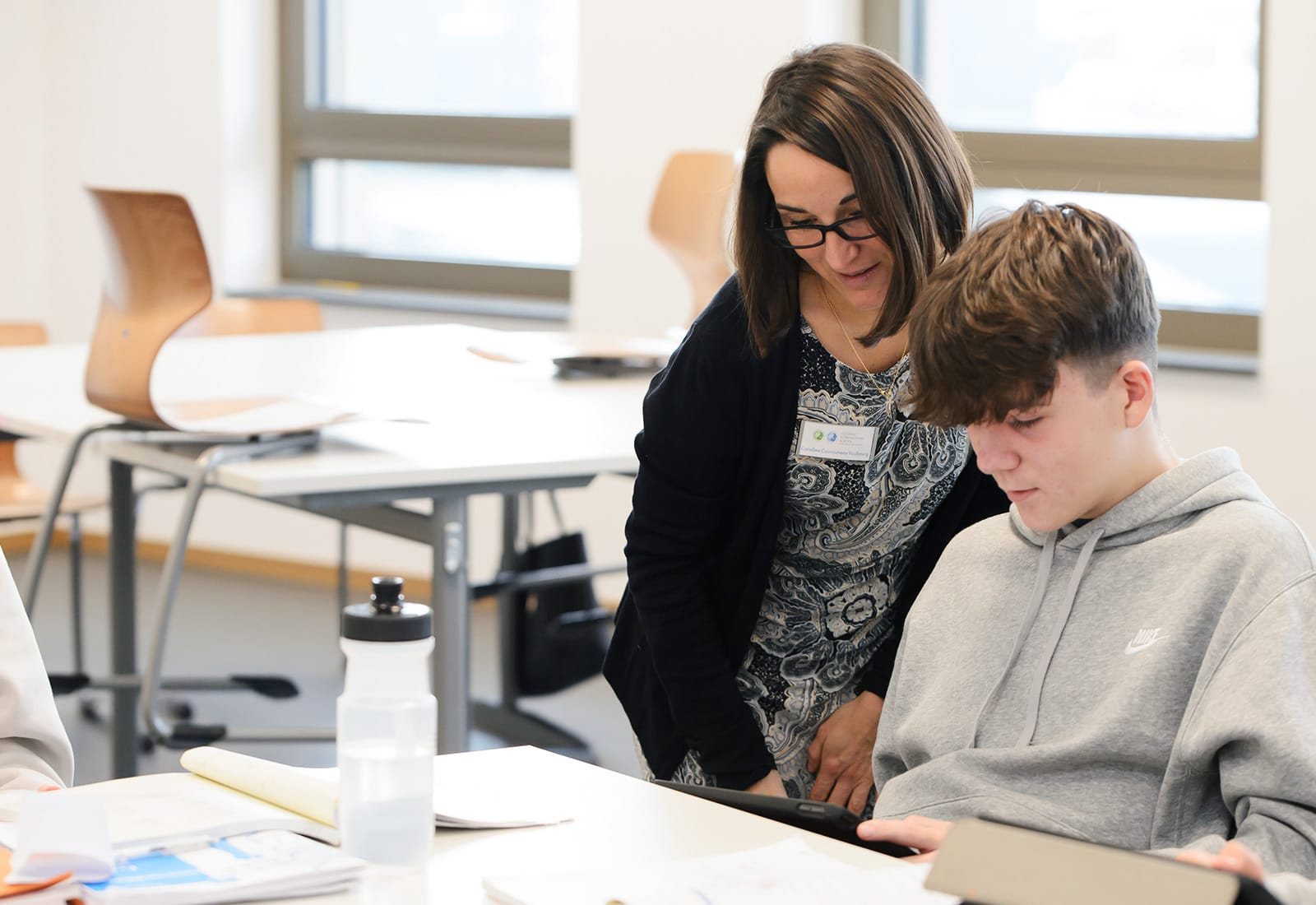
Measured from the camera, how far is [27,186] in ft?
19.1

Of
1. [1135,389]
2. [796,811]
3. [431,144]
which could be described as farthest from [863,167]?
[431,144]

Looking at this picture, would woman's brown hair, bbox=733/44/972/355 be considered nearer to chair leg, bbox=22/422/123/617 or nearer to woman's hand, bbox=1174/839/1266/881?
woman's hand, bbox=1174/839/1266/881

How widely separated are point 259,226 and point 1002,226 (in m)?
4.63

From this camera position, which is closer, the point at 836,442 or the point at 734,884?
the point at 734,884

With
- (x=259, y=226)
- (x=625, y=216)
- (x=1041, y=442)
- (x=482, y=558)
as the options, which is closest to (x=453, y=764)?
(x=1041, y=442)

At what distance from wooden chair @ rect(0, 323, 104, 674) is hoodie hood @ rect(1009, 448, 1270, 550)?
2.96m

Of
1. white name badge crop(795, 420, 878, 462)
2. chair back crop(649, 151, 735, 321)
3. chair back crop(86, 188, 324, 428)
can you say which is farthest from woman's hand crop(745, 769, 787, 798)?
chair back crop(649, 151, 735, 321)

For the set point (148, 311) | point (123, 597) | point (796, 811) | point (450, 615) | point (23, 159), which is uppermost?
point (23, 159)

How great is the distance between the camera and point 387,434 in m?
2.61

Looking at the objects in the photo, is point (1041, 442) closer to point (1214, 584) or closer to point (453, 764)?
point (1214, 584)

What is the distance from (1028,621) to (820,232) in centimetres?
40

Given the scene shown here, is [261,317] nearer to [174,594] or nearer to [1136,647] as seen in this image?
[174,594]

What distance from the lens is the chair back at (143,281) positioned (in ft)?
8.29

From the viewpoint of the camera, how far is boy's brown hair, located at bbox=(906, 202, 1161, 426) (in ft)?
4.13
